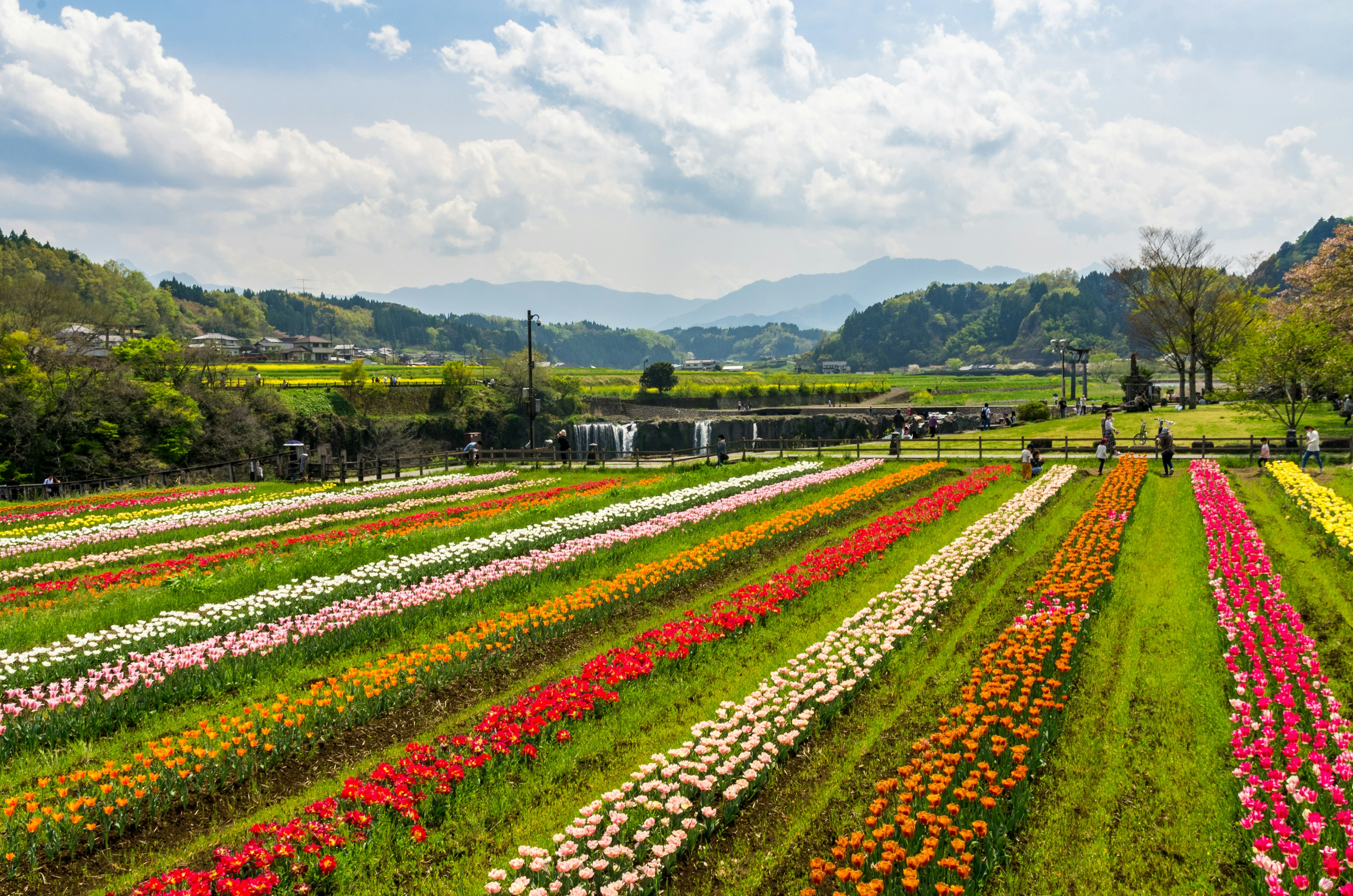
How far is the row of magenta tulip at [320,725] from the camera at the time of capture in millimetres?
6289

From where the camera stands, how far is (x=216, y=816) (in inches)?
265

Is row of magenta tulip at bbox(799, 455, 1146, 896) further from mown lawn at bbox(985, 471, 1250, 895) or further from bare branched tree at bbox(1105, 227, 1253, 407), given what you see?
bare branched tree at bbox(1105, 227, 1253, 407)

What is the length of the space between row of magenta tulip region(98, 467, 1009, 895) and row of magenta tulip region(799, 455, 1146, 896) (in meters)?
3.31

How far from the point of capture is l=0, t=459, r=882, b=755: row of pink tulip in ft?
26.9

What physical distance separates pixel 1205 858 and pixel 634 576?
931 cm

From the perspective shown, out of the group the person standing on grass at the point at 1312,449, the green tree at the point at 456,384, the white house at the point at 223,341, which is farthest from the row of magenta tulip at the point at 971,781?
the white house at the point at 223,341

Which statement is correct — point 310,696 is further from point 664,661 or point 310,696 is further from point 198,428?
point 198,428

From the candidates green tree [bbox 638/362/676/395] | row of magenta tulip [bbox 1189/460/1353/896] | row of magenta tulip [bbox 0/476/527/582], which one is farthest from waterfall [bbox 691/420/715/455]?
row of magenta tulip [bbox 1189/460/1353/896]

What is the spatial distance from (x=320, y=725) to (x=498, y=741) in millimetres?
2156

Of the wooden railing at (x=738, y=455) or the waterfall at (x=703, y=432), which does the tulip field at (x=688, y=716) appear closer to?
the wooden railing at (x=738, y=455)

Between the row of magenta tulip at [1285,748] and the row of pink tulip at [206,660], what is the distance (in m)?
10.7

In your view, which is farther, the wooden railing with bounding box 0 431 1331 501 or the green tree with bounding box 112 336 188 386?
the green tree with bounding box 112 336 188 386

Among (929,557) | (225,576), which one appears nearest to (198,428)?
(225,576)

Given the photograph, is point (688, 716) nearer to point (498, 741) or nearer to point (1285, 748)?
point (498, 741)
